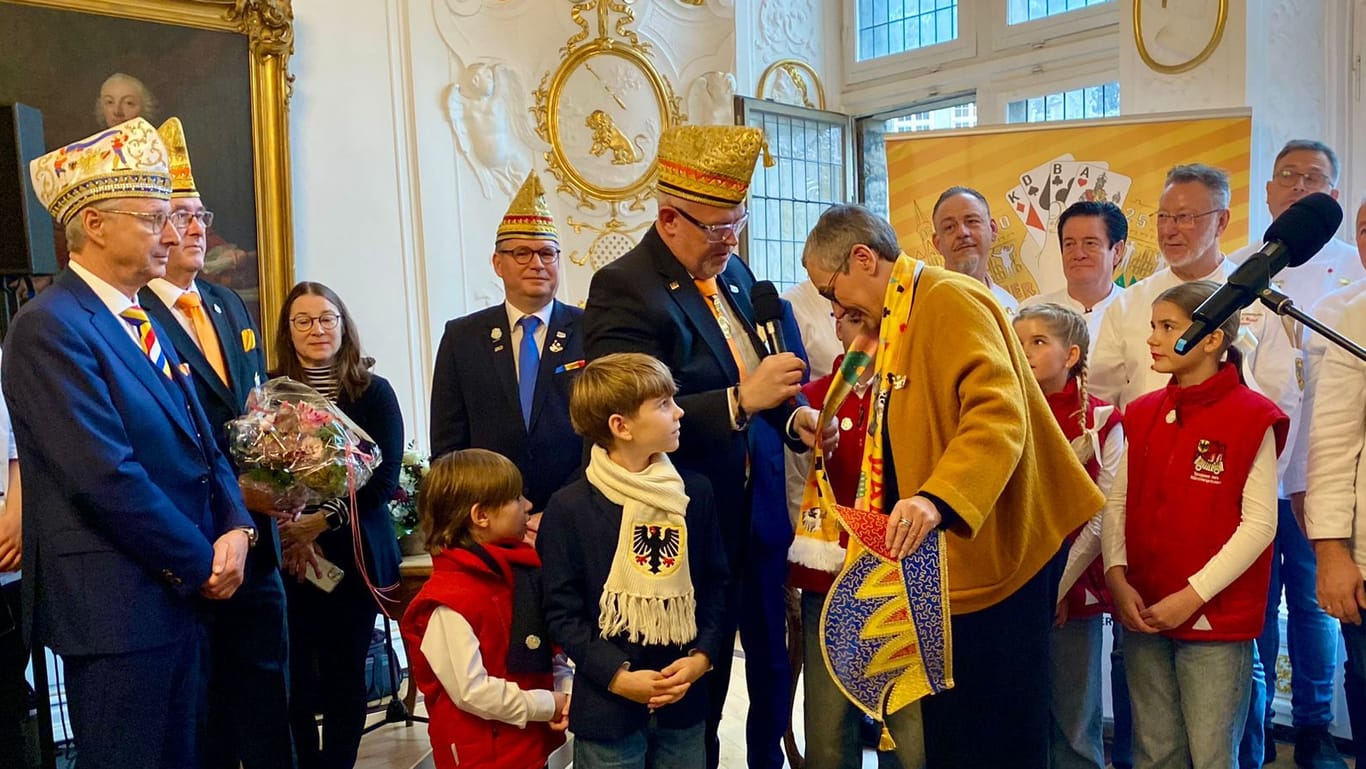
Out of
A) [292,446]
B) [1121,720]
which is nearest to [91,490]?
[292,446]

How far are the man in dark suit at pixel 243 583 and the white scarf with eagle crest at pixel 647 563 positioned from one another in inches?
37.1

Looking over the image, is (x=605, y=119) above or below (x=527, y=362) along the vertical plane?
above

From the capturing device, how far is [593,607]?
2.15 m

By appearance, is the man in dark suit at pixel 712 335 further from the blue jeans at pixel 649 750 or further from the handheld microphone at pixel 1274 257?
the handheld microphone at pixel 1274 257

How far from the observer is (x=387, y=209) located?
16.6ft

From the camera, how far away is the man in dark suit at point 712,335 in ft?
7.50

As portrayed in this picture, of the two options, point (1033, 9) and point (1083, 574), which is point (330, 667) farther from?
point (1033, 9)

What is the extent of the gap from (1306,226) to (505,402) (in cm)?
199

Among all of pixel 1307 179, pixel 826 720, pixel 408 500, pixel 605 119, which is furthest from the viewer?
pixel 605 119

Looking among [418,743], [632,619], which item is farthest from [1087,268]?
[418,743]

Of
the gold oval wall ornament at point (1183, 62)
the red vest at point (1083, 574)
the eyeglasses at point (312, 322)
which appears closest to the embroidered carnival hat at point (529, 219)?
the eyeglasses at point (312, 322)

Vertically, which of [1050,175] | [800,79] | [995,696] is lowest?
[995,696]

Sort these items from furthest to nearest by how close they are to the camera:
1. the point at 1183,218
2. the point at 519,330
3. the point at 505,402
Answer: the point at 1183,218 → the point at 519,330 → the point at 505,402

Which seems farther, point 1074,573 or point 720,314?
point 1074,573
